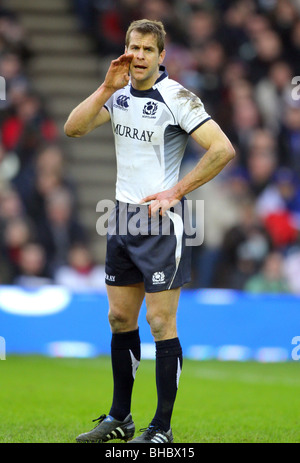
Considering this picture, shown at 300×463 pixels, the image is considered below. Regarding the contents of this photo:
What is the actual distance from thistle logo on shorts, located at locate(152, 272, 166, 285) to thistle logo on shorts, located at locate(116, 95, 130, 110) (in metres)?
1.05

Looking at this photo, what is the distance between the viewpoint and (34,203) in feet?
36.8

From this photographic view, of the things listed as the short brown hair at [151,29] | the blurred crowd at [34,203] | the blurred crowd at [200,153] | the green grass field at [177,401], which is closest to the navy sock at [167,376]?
the green grass field at [177,401]

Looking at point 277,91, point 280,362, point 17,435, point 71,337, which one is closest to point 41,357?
point 71,337

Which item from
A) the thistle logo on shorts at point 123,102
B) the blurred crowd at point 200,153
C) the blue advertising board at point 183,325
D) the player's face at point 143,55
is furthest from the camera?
the blurred crowd at point 200,153

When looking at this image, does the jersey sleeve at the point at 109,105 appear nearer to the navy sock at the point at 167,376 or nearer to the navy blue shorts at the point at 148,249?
the navy blue shorts at the point at 148,249

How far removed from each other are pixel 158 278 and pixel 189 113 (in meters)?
1.00

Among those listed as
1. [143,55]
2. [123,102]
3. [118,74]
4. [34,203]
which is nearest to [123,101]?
[123,102]

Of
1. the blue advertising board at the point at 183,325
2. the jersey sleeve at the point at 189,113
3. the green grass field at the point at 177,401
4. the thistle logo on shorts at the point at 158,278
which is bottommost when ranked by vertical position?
the green grass field at the point at 177,401

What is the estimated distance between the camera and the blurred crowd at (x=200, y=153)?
10.9 m

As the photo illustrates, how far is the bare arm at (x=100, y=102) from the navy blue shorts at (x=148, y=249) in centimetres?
55

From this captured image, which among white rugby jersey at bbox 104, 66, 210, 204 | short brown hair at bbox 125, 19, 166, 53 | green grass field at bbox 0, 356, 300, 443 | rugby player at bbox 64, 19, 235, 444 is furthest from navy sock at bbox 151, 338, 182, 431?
short brown hair at bbox 125, 19, 166, 53

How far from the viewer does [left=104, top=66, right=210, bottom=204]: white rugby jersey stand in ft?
17.0

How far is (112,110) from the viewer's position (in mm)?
5418

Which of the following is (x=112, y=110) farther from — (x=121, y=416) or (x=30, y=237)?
(x=30, y=237)
